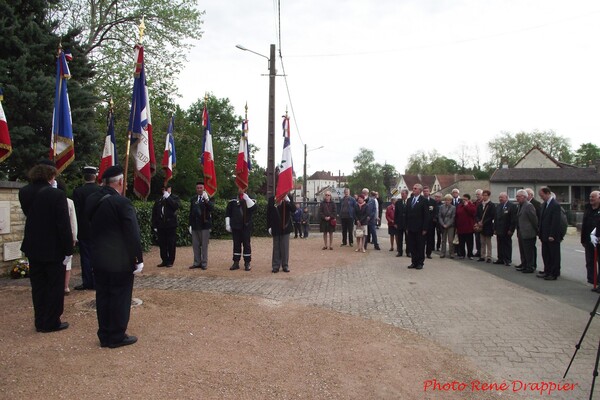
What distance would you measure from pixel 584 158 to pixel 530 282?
93.2 metres

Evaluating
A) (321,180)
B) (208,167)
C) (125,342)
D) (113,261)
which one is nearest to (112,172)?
(113,261)

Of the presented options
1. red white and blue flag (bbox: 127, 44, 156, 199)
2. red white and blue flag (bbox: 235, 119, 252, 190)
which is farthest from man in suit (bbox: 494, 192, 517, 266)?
red white and blue flag (bbox: 127, 44, 156, 199)

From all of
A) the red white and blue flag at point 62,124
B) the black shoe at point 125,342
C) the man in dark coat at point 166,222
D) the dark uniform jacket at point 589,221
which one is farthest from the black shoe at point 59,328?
the dark uniform jacket at point 589,221

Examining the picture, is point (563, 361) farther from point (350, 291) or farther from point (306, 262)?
point (306, 262)

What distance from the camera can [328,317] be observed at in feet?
20.5

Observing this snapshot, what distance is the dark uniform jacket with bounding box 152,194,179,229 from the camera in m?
10.4

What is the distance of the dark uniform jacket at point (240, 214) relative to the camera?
10328mm

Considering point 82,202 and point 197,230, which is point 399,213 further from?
point 82,202

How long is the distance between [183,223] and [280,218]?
6.84 metres

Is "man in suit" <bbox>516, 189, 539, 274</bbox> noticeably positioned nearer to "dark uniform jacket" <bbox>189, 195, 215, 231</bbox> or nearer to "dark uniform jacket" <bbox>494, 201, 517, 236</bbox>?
"dark uniform jacket" <bbox>494, 201, 517, 236</bbox>

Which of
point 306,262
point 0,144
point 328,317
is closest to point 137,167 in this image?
point 0,144

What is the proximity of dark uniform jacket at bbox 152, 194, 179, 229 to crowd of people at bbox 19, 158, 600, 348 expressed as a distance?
24 millimetres

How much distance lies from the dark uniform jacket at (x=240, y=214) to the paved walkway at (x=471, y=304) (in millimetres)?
1599

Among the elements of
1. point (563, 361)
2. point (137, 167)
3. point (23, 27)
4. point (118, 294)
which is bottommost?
point (563, 361)
